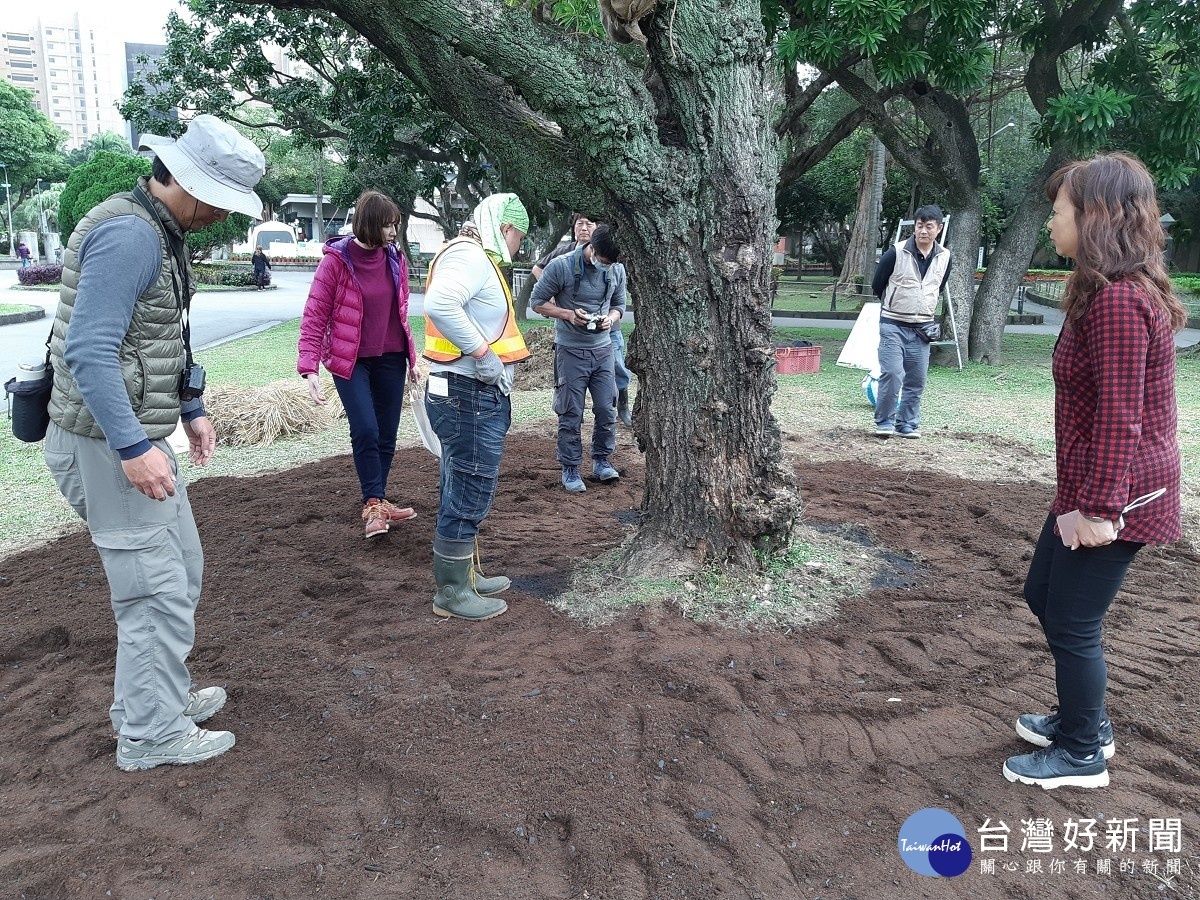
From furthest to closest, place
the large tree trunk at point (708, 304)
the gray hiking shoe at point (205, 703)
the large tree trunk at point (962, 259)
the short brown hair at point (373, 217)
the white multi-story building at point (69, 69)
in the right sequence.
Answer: the white multi-story building at point (69, 69), the large tree trunk at point (962, 259), the short brown hair at point (373, 217), the large tree trunk at point (708, 304), the gray hiking shoe at point (205, 703)

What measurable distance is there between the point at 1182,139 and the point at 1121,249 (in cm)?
935

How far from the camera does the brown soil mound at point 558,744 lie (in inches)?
92.2

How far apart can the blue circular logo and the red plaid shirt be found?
0.93m

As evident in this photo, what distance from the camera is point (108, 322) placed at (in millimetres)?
2367

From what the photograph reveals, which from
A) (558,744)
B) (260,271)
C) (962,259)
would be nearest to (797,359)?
(962,259)

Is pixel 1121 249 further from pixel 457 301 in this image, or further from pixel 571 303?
pixel 571 303

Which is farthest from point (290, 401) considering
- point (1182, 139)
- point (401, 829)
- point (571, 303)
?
point (1182, 139)

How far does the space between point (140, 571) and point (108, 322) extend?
0.73 meters

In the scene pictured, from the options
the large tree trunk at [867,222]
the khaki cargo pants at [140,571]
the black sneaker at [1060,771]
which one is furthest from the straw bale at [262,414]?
the large tree trunk at [867,222]

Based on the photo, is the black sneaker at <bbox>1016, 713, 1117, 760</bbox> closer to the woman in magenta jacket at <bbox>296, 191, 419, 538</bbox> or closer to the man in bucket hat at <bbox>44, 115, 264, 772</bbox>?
the man in bucket hat at <bbox>44, 115, 264, 772</bbox>

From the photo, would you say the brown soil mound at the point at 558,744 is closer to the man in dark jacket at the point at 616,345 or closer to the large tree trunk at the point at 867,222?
the man in dark jacket at the point at 616,345

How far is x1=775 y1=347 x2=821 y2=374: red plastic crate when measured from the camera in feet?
32.6

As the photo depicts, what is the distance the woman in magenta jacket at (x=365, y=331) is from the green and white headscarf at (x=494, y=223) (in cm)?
99

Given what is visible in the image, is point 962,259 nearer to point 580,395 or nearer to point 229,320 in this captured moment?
point 580,395
